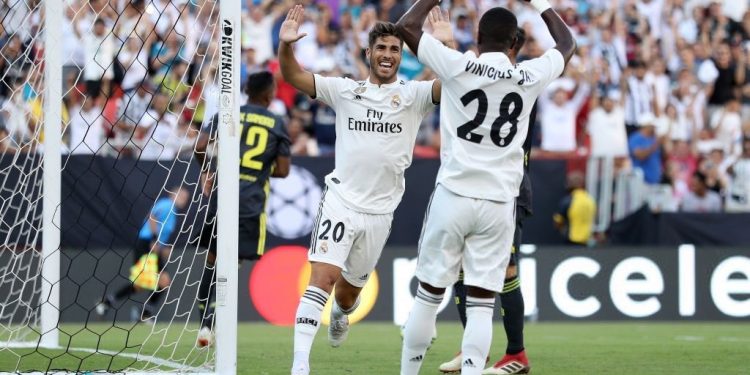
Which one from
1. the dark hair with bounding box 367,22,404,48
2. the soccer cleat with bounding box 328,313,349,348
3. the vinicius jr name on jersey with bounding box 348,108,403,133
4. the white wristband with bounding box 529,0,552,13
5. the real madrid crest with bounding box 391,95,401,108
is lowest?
the soccer cleat with bounding box 328,313,349,348

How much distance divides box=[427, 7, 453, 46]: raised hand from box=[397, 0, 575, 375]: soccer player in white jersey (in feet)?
0.84

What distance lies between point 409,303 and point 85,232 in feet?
13.3

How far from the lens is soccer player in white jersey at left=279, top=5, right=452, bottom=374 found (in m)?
7.79

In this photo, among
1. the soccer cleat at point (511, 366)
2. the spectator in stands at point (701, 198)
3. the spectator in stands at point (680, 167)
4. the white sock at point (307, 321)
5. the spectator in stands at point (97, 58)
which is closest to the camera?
the white sock at point (307, 321)

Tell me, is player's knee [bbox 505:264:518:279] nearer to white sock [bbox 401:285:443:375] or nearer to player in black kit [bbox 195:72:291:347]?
white sock [bbox 401:285:443:375]

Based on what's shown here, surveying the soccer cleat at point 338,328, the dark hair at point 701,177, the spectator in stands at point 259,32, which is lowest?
the soccer cleat at point 338,328

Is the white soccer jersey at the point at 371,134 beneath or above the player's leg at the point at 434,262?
above

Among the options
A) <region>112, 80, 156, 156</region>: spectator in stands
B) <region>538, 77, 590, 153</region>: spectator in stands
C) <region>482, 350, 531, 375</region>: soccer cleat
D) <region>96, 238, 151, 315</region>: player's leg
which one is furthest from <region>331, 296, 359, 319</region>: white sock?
<region>538, 77, 590, 153</region>: spectator in stands

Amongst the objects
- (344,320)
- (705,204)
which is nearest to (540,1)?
(344,320)

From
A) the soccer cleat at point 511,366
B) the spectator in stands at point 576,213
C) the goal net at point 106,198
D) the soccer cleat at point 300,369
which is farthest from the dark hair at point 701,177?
the soccer cleat at point 300,369

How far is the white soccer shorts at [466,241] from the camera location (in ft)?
23.2

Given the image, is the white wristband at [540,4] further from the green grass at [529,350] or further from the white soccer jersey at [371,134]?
the green grass at [529,350]

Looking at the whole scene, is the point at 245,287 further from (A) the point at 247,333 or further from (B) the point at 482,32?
(B) the point at 482,32

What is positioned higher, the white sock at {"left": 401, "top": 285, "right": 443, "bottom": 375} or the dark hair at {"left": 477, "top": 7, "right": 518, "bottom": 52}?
the dark hair at {"left": 477, "top": 7, "right": 518, "bottom": 52}
